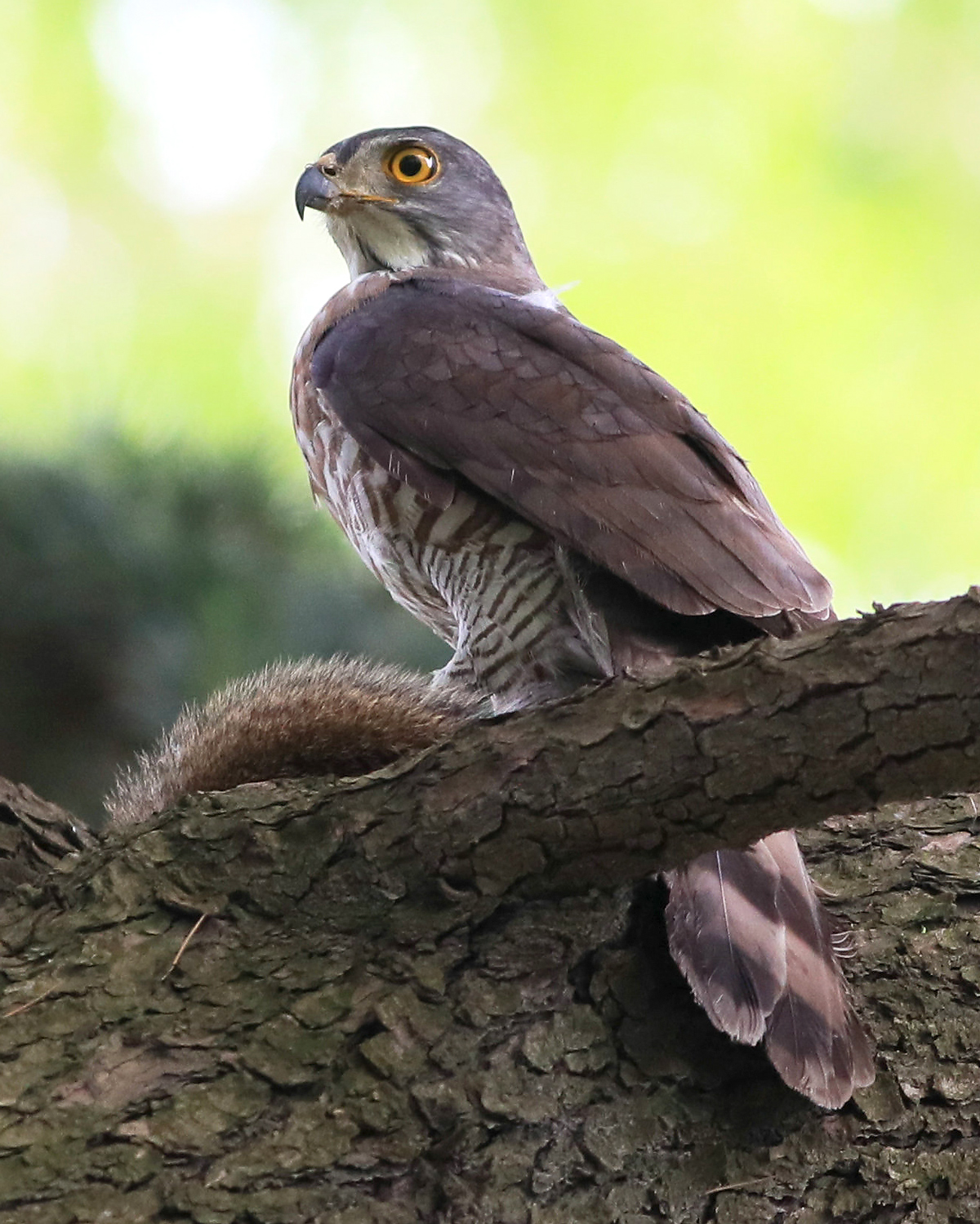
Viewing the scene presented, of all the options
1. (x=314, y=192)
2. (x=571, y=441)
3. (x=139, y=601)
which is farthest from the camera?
(x=314, y=192)

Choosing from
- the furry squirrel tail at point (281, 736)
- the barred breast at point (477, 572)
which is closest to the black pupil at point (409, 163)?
the barred breast at point (477, 572)

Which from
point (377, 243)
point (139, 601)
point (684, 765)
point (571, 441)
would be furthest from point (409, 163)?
point (684, 765)

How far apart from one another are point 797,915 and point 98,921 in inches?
51.0

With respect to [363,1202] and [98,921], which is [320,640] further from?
[363,1202]

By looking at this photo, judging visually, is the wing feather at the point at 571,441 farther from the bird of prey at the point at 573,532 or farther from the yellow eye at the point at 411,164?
the yellow eye at the point at 411,164

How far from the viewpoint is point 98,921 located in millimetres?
2326

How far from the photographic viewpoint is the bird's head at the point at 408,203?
451cm

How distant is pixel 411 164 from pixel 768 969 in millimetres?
3240

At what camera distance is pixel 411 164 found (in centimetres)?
465

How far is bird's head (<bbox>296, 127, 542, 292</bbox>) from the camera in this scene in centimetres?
451

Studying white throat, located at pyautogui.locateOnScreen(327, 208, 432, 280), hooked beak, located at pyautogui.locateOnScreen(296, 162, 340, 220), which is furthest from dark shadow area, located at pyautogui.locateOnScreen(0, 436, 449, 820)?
hooked beak, located at pyautogui.locateOnScreen(296, 162, 340, 220)

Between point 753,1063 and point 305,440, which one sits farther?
point 305,440

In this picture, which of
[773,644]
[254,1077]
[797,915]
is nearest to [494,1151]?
[254,1077]

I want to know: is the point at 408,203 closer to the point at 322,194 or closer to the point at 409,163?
the point at 409,163
